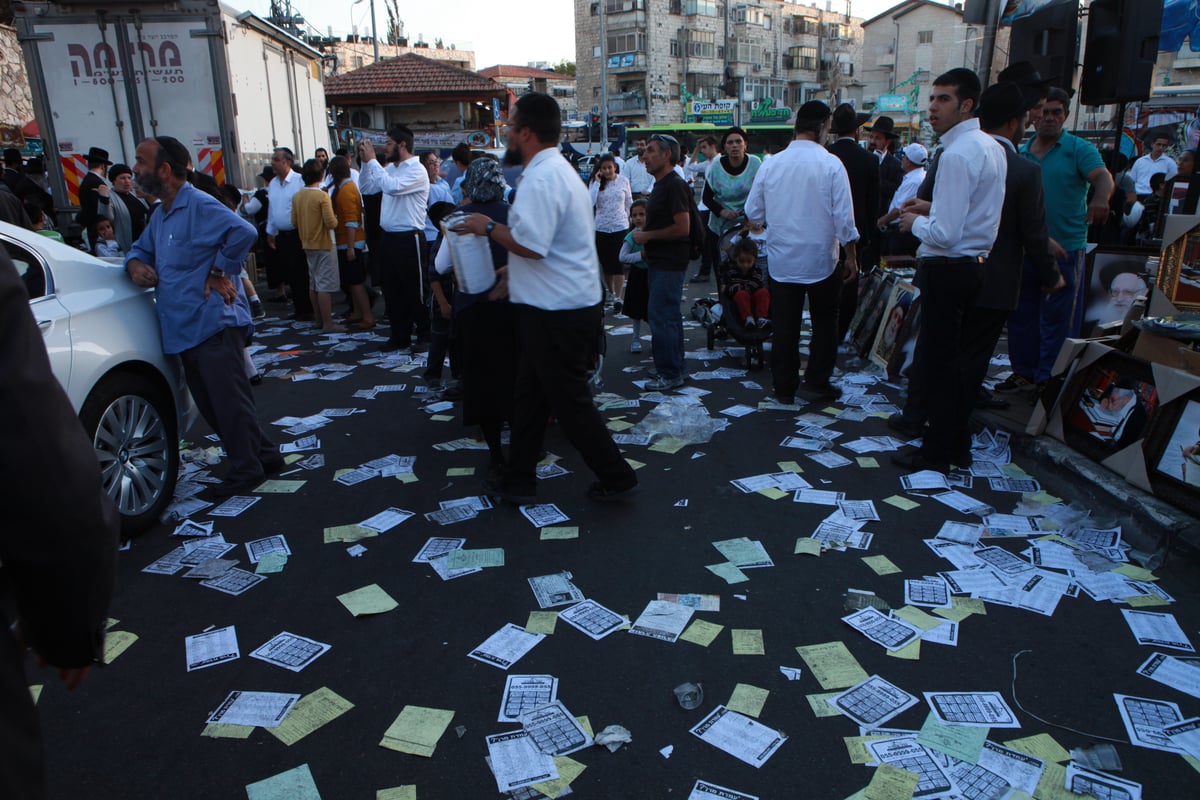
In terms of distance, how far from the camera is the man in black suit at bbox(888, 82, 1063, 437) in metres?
4.29

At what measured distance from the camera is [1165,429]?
3.80 meters

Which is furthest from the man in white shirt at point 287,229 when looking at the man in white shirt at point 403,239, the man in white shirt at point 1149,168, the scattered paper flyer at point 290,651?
the man in white shirt at point 1149,168

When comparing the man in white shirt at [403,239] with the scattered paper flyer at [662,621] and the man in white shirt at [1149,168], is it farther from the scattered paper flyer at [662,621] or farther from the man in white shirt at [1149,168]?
the man in white shirt at [1149,168]

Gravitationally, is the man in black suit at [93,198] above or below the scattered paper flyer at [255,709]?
above

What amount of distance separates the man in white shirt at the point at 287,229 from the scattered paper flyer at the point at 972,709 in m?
8.23

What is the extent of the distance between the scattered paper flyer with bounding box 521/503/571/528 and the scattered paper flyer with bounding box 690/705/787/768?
1630mm

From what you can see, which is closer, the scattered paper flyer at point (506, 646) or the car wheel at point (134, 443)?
the scattered paper flyer at point (506, 646)

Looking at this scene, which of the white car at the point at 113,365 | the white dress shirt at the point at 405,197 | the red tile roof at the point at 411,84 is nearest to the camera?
the white car at the point at 113,365

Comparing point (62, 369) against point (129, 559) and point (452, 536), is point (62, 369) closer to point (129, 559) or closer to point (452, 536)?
point (129, 559)

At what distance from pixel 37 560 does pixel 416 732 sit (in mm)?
1596

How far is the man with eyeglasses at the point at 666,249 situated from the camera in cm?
588

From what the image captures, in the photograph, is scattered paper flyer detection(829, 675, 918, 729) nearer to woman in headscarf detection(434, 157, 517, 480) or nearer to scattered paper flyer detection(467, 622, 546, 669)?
scattered paper flyer detection(467, 622, 546, 669)

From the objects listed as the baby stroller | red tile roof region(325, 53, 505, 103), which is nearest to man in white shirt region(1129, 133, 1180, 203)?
the baby stroller

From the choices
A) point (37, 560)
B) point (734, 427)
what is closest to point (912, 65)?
point (734, 427)
